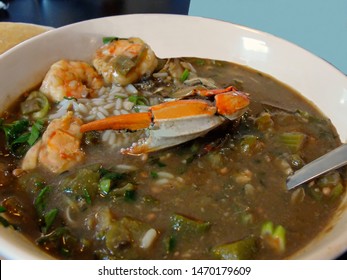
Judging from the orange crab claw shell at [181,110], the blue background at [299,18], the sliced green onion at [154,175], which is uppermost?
the orange crab claw shell at [181,110]

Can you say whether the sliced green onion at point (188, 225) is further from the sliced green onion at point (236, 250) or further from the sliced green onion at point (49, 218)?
the sliced green onion at point (49, 218)

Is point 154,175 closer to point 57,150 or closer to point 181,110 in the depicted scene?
point 181,110

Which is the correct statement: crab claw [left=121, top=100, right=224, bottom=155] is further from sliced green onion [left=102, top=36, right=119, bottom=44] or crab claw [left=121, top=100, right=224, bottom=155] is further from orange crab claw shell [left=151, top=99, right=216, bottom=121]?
sliced green onion [left=102, top=36, right=119, bottom=44]

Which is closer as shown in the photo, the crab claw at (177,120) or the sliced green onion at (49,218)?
the sliced green onion at (49,218)

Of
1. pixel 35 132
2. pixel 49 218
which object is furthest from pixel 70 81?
pixel 49 218

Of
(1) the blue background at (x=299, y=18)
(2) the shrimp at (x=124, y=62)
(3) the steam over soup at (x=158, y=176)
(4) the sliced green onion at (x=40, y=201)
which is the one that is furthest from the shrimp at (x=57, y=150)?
(1) the blue background at (x=299, y=18)

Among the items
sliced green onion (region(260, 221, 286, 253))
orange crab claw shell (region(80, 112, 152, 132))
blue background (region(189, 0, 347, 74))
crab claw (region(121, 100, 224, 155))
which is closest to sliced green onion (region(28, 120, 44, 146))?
orange crab claw shell (region(80, 112, 152, 132))
